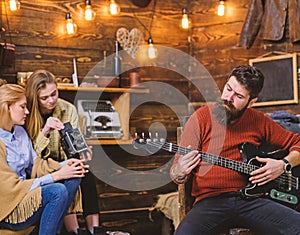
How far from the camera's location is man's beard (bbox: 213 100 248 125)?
2891 mm

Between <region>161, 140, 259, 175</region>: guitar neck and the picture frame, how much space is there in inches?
59.9

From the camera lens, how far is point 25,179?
3.12m

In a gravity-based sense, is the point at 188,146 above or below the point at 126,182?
above

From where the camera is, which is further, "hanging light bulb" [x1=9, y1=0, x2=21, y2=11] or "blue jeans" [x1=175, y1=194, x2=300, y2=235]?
"hanging light bulb" [x1=9, y1=0, x2=21, y2=11]

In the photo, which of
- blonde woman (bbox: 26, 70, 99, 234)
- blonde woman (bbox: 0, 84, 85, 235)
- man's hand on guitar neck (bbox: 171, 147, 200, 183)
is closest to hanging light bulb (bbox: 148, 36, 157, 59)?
blonde woman (bbox: 26, 70, 99, 234)

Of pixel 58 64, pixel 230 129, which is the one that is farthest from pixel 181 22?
pixel 230 129

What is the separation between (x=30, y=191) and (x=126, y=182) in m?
1.71

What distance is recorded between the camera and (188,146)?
2.79 m

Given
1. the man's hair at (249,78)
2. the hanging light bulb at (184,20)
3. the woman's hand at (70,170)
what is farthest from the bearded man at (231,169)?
the hanging light bulb at (184,20)

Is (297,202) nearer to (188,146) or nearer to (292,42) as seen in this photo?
(188,146)

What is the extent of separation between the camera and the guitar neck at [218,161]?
2.72 m

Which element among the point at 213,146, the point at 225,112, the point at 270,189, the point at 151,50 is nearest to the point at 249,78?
the point at 225,112

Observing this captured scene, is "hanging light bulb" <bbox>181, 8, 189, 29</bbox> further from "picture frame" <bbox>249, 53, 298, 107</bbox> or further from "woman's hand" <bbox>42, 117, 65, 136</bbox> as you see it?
"woman's hand" <bbox>42, 117, 65, 136</bbox>

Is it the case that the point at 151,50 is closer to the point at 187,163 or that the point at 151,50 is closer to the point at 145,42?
the point at 145,42
